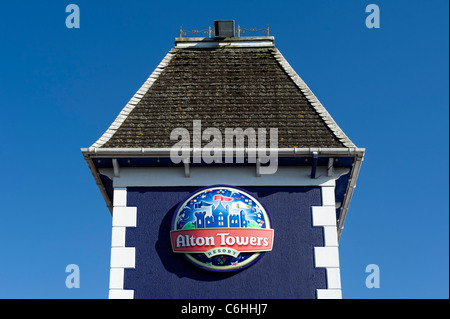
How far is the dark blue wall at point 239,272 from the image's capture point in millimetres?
11469

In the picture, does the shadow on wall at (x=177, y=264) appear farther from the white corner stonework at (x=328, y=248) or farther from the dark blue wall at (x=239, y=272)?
the white corner stonework at (x=328, y=248)

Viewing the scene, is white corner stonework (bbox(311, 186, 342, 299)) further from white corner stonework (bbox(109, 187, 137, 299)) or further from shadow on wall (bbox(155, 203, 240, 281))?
white corner stonework (bbox(109, 187, 137, 299))

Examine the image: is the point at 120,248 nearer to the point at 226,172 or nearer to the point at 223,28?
the point at 226,172

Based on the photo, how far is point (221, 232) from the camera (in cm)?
1161

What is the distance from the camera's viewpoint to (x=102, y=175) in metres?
12.7

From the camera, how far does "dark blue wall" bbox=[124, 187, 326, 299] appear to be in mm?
11469

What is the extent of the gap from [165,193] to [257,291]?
8.54ft

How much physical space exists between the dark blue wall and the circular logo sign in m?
0.17

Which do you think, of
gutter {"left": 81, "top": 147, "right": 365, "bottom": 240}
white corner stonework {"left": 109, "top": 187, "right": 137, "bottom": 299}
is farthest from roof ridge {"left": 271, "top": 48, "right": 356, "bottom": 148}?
white corner stonework {"left": 109, "top": 187, "right": 137, "bottom": 299}

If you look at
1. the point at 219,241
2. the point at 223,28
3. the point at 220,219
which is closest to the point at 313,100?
the point at 223,28

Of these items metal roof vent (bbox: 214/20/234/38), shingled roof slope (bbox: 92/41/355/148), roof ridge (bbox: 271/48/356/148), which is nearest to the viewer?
roof ridge (bbox: 271/48/356/148)

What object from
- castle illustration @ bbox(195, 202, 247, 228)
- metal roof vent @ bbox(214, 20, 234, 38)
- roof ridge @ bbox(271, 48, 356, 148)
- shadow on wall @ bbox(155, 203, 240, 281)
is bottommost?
shadow on wall @ bbox(155, 203, 240, 281)

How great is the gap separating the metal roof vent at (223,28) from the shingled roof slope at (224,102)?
0.54 meters
